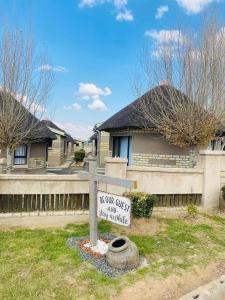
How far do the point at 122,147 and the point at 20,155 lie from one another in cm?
589

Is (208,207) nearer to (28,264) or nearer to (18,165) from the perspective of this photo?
(28,264)

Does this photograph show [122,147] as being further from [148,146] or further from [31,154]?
[31,154]

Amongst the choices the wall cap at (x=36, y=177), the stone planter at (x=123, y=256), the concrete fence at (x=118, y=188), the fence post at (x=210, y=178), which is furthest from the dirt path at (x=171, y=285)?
the fence post at (x=210, y=178)

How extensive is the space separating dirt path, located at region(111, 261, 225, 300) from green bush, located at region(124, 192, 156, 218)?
260cm

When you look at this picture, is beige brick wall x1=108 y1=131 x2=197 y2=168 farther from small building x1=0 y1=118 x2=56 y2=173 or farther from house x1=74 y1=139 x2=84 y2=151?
house x1=74 y1=139 x2=84 y2=151

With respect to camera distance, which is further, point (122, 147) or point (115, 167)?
point (122, 147)

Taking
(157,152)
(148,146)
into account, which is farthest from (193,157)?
(148,146)

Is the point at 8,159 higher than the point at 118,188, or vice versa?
the point at 8,159

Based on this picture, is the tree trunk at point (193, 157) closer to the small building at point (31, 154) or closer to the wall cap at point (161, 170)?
the wall cap at point (161, 170)

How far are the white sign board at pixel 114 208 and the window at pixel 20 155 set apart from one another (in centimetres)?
1061

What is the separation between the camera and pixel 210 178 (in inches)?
373

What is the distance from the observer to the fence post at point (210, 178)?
9.40 m

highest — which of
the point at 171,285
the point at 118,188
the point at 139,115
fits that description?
the point at 139,115

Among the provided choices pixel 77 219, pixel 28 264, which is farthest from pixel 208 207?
pixel 28 264
